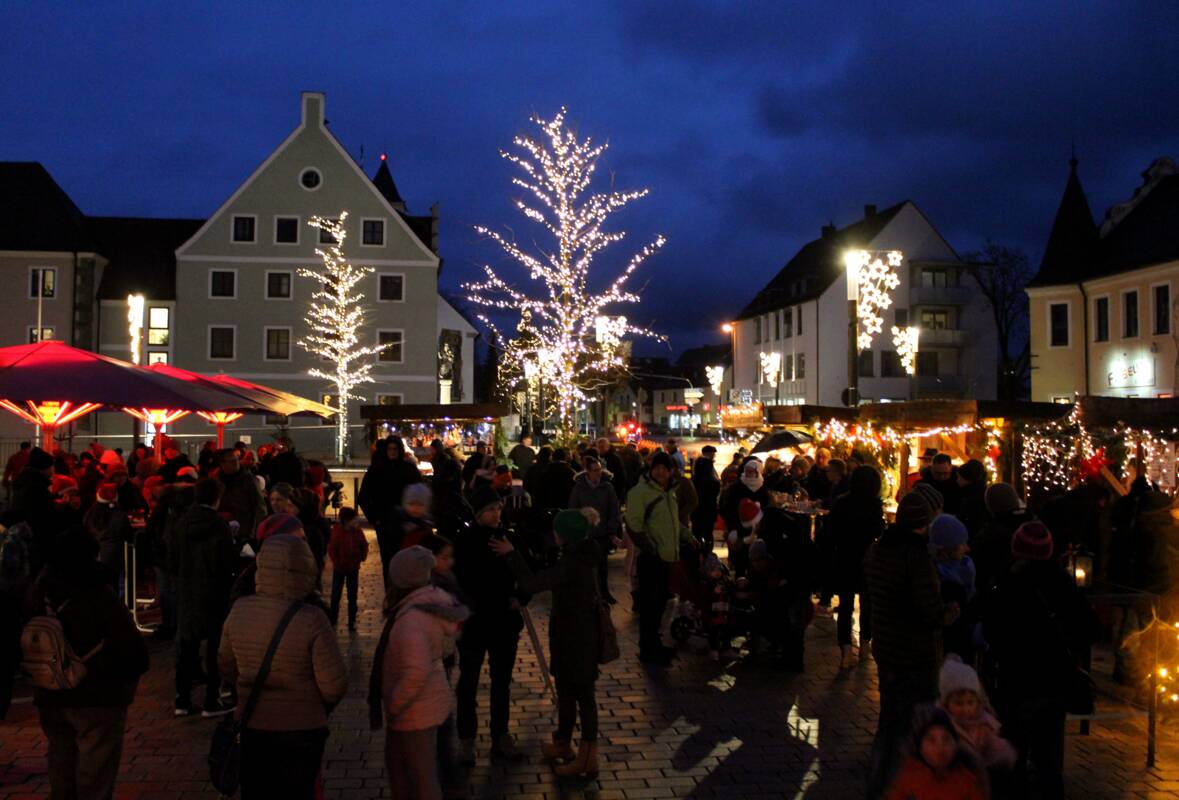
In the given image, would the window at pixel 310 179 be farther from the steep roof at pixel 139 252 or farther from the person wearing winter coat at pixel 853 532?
the person wearing winter coat at pixel 853 532

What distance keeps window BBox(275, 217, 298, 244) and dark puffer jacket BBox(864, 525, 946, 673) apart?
144 feet

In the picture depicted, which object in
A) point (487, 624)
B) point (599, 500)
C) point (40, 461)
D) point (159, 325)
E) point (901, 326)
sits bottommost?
point (487, 624)

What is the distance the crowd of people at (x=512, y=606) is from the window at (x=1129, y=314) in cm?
2824

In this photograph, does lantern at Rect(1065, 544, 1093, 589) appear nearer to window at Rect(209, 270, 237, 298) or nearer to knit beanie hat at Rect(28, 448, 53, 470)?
knit beanie hat at Rect(28, 448, 53, 470)

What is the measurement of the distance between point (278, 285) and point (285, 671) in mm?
44639

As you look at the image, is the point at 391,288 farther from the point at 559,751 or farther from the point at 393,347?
the point at 559,751

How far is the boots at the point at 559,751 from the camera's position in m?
6.60

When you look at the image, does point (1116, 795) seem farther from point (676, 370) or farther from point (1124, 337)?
point (676, 370)

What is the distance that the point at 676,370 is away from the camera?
12531 cm

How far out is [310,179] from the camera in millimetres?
46625

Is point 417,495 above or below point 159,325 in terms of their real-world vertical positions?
below

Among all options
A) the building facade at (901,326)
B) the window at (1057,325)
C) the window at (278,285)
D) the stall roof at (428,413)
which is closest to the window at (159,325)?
the window at (278,285)

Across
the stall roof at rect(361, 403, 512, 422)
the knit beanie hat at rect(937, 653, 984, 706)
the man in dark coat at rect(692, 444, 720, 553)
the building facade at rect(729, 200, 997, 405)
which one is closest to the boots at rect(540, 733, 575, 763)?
the knit beanie hat at rect(937, 653, 984, 706)

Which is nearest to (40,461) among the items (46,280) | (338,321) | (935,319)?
(338,321)
